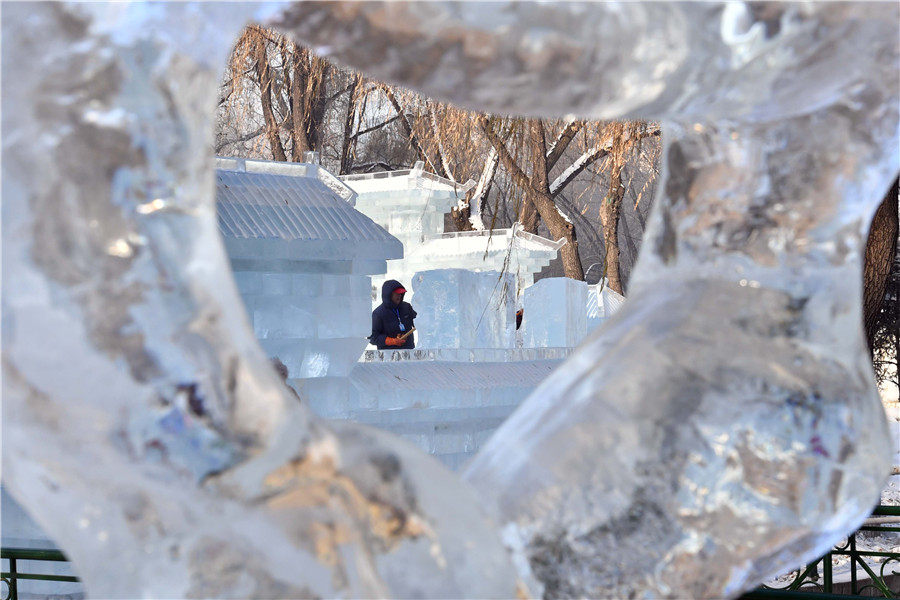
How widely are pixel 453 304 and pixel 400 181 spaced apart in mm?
2137

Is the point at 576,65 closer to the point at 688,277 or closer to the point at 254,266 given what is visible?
the point at 688,277

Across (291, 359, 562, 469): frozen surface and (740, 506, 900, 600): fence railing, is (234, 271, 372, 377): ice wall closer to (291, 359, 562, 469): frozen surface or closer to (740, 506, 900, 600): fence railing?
(291, 359, 562, 469): frozen surface

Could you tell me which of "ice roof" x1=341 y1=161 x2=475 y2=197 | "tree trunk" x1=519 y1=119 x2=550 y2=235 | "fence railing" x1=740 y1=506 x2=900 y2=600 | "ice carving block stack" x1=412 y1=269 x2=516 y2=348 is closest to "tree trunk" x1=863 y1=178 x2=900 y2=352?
"fence railing" x1=740 y1=506 x2=900 y2=600

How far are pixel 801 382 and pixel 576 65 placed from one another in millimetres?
139

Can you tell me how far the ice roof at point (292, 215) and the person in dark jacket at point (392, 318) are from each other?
1407mm

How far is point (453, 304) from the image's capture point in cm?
402

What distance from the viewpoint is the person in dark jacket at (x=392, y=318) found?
4465 millimetres

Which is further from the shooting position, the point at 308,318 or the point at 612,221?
the point at 612,221

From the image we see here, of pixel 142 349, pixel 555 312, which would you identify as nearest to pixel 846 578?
pixel 555 312

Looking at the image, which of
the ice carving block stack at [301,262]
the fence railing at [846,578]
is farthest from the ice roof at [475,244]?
the ice carving block stack at [301,262]

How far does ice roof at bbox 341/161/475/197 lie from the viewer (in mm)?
5969

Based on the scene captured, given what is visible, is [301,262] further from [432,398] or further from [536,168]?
[536,168]

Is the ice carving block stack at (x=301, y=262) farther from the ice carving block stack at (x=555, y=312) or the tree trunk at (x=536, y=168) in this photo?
the ice carving block stack at (x=555, y=312)

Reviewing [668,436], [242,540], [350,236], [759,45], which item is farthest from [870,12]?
[350,236]
